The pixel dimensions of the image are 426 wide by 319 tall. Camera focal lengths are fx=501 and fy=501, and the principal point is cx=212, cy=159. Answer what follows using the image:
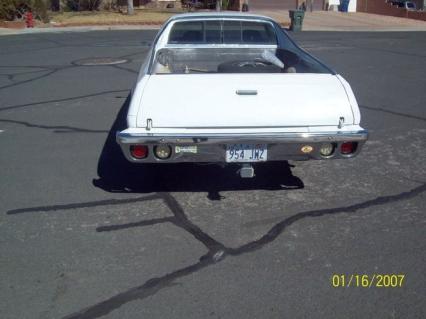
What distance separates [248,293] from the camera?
3.36 meters

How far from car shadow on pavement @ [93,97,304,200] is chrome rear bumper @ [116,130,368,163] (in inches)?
30.8

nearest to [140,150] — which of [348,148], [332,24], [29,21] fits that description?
[348,148]

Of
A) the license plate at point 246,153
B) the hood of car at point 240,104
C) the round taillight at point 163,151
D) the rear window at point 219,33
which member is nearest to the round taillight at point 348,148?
the hood of car at point 240,104

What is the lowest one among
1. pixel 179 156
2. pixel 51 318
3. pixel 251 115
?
pixel 51 318

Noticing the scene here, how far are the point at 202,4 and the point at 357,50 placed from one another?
79.0 feet

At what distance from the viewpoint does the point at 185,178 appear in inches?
211

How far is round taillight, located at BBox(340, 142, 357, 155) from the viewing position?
4352 millimetres

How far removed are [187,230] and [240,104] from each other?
117 cm

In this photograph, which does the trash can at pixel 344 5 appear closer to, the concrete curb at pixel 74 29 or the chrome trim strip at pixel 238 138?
the concrete curb at pixel 74 29

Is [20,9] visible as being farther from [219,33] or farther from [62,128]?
[219,33]

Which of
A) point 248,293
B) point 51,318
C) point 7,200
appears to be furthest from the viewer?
point 7,200

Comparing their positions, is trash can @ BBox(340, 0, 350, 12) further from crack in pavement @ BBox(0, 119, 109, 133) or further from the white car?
the white car

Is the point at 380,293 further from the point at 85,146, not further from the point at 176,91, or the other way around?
the point at 85,146

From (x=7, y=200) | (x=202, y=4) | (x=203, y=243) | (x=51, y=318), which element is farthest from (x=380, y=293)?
(x=202, y=4)
